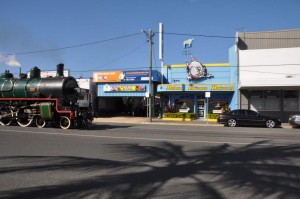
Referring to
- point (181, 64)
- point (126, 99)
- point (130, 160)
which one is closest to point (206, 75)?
point (181, 64)

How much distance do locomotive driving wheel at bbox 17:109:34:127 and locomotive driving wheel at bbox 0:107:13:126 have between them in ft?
1.87

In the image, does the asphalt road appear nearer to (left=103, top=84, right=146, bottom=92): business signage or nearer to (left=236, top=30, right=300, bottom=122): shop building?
(left=236, top=30, right=300, bottom=122): shop building

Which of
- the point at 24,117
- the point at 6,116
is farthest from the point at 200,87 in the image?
the point at 6,116

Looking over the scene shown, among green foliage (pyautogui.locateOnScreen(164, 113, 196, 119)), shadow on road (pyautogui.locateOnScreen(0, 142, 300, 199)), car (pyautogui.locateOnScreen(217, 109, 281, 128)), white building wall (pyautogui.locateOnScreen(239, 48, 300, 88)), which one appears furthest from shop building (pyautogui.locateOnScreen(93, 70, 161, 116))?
shadow on road (pyautogui.locateOnScreen(0, 142, 300, 199))

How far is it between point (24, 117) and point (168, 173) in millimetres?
14689

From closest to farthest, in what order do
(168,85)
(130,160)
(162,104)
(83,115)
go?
(130,160), (83,115), (168,85), (162,104)

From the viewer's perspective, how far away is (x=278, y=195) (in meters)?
5.87

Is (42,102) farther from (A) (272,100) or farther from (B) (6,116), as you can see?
(A) (272,100)

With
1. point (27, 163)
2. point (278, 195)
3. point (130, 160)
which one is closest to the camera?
point (278, 195)

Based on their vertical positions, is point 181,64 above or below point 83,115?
above

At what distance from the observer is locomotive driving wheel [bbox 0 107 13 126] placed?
20317mm

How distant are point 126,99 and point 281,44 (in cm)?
2063

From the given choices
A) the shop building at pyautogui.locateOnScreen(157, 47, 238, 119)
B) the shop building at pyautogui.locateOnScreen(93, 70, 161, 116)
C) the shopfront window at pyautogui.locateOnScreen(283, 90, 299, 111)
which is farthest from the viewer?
the shop building at pyautogui.locateOnScreen(93, 70, 161, 116)

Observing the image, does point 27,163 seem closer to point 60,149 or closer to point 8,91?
point 60,149
